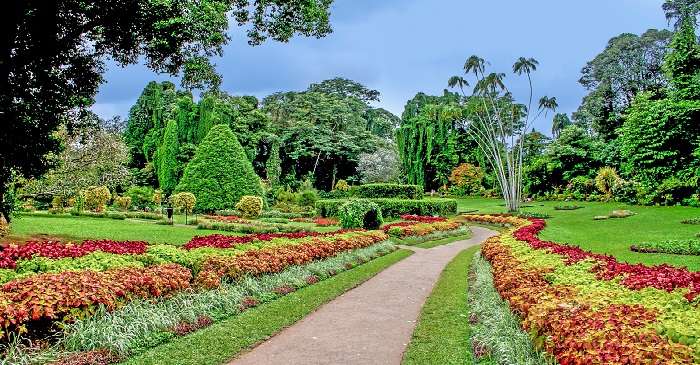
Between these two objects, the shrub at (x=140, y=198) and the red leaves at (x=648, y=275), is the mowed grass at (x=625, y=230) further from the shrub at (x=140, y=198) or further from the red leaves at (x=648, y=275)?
the shrub at (x=140, y=198)

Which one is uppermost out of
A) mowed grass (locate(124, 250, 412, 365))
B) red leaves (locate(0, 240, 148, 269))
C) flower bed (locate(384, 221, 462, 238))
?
red leaves (locate(0, 240, 148, 269))

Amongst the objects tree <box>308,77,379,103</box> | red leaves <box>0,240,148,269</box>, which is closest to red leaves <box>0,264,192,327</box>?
red leaves <box>0,240,148,269</box>

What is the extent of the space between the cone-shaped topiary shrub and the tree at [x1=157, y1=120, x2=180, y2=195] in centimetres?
924

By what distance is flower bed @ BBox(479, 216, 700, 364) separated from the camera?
3.96 m

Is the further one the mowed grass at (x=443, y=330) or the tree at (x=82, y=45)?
the tree at (x=82, y=45)

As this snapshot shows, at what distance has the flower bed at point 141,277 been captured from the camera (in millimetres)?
5285

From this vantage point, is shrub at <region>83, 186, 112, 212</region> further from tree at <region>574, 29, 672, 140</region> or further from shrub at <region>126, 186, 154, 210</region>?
tree at <region>574, 29, 672, 140</region>

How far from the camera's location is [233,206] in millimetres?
33844

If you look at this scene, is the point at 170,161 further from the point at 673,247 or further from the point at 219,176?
the point at 673,247

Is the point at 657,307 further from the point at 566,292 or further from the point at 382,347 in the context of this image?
the point at 382,347

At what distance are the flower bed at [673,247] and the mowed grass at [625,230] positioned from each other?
37 centimetres

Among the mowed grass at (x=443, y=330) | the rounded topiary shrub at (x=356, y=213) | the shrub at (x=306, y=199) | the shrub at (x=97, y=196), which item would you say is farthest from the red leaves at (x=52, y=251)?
the shrub at (x=306, y=199)

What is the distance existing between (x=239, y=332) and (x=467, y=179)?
45.3 metres

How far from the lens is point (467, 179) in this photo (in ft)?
163
